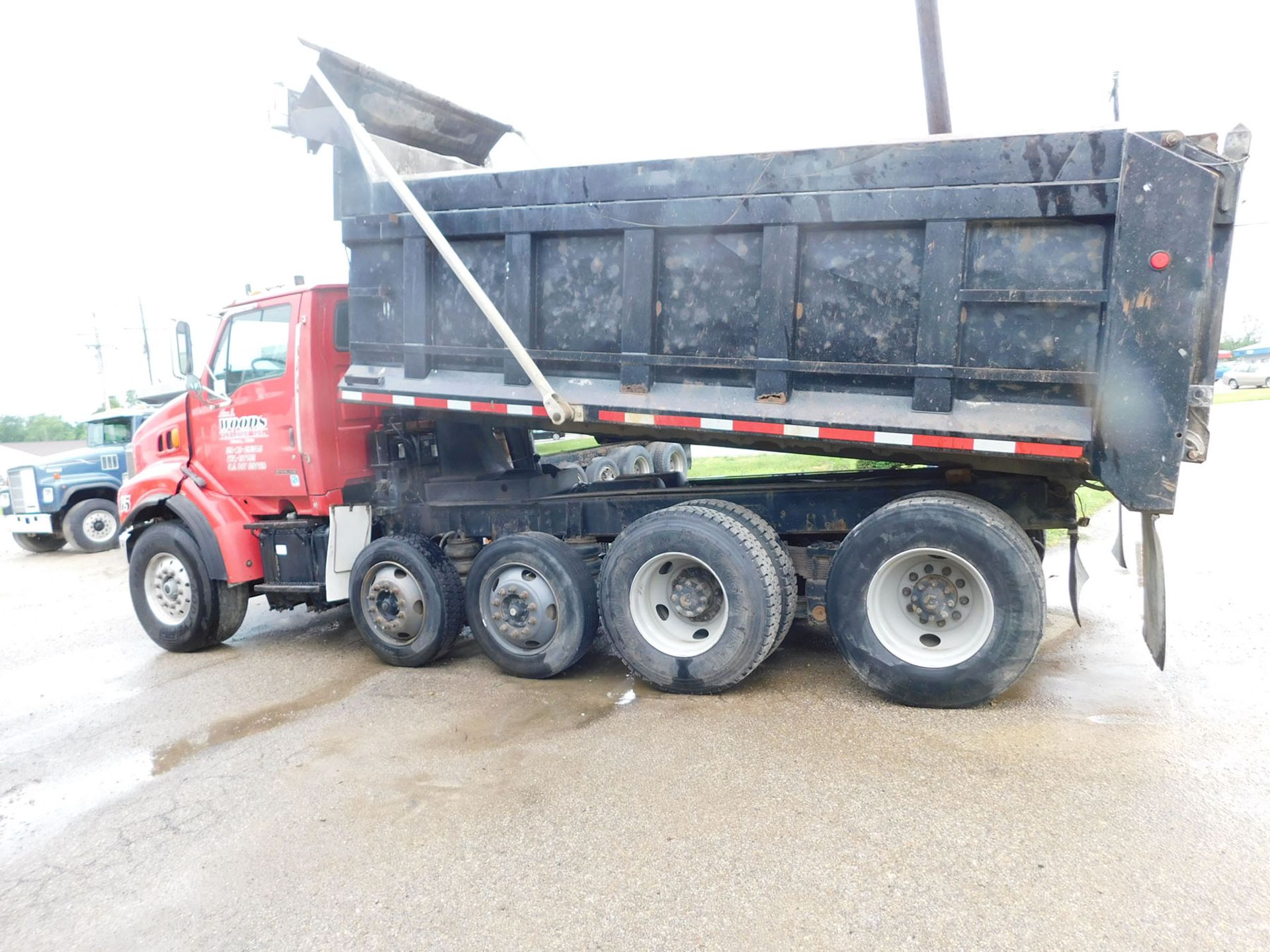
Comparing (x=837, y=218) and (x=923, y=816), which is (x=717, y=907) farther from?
(x=837, y=218)

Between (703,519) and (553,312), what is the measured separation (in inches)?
60.5

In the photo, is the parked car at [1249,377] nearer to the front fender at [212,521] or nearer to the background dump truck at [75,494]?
the background dump truck at [75,494]

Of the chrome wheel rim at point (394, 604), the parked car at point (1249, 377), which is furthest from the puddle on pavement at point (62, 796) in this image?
the parked car at point (1249, 377)

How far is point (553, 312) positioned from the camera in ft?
17.3

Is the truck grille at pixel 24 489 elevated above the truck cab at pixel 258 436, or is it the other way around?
the truck cab at pixel 258 436

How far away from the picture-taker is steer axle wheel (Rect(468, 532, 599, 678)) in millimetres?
5383

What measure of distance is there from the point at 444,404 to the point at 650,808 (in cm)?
291

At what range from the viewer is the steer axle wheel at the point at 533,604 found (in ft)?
17.7

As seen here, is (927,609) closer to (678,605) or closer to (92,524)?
(678,605)

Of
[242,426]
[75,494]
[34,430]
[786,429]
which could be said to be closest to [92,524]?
[75,494]

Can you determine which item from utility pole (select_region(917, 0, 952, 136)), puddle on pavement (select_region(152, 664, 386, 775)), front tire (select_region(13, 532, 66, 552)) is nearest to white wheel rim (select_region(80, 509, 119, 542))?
front tire (select_region(13, 532, 66, 552))

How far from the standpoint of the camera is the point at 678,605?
5109mm

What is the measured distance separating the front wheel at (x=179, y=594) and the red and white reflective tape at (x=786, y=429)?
2.35 m

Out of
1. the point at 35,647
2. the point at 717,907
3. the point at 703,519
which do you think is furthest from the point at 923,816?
the point at 35,647
